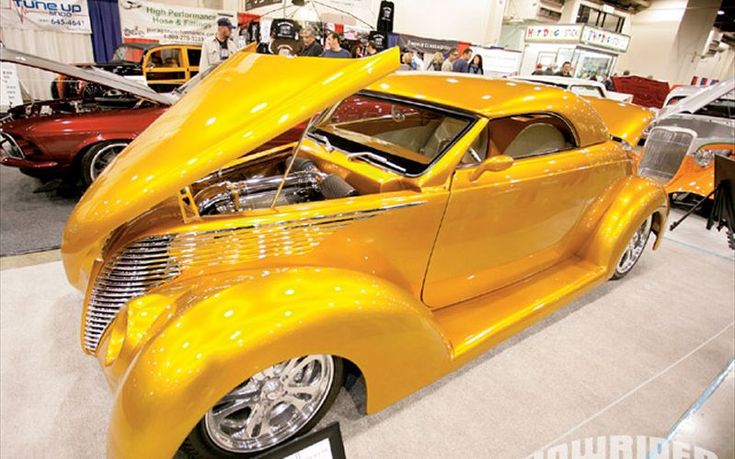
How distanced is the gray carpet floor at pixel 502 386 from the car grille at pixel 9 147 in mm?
1515

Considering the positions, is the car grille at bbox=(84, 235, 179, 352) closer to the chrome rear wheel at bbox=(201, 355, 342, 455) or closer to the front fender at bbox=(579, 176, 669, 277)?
the chrome rear wheel at bbox=(201, 355, 342, 455)

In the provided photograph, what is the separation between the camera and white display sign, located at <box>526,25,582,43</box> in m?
14.5

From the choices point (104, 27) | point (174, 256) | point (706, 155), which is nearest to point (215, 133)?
point (174, 256)

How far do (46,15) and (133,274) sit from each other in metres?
9.69

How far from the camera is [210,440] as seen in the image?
1474 millimetres

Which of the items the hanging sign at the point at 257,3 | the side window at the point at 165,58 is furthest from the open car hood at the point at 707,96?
the hanging sign at the point at 257,3

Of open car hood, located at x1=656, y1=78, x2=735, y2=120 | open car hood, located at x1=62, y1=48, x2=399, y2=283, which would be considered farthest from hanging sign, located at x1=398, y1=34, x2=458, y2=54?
open car hood, located at x1=62, y1=48, x2=399, y2=283

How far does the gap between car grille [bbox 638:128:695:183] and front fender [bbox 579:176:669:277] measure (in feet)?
8.52

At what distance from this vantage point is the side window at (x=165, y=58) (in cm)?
722

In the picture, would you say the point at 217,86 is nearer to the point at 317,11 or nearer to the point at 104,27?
the point at 104,27

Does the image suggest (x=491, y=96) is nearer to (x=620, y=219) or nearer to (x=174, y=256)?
(x=620, y=219)

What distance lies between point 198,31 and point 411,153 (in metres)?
9.37

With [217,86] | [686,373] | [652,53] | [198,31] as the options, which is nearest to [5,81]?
[198,31]

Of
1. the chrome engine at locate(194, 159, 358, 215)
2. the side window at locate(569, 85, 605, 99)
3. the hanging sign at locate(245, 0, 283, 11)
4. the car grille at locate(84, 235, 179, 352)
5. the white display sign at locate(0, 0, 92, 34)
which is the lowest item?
the car grille at locate(84, 235, 179, 352)
